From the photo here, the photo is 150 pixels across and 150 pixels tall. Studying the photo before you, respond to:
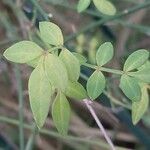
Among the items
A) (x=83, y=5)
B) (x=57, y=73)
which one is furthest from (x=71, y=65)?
(x=83, y=5)

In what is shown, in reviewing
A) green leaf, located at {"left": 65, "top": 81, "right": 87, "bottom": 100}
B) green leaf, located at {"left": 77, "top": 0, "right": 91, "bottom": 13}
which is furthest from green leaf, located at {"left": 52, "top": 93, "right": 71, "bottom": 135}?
green leaf, located at {"left": 77, "top": 0, "right": 91, "bottom": 13}

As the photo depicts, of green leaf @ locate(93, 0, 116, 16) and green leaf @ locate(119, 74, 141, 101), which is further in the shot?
green leaf @ locate(93, 0, 116, 16)

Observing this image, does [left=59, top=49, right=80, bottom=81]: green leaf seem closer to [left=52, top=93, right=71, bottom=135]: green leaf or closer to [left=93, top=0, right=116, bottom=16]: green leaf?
[left=52, top=93, right=71, bottom=135]: green leaf

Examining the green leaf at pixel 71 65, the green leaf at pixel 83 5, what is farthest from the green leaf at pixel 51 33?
the green leaf at pixel 83 5

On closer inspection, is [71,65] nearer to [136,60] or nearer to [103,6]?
[136,60]

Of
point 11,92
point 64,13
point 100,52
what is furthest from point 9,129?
point 100,52

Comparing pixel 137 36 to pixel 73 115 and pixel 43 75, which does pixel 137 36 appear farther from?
pixel 43 75
